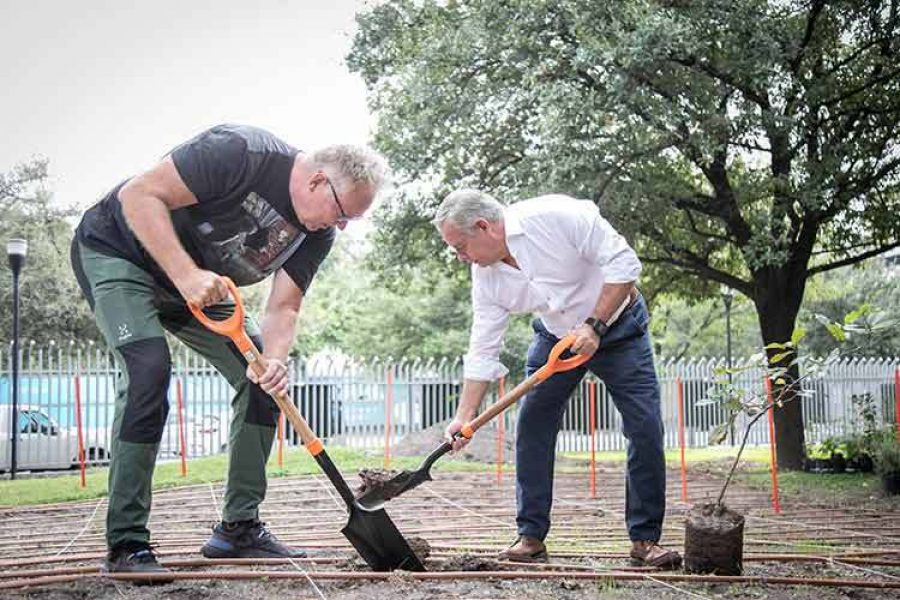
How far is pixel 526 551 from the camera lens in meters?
3.01

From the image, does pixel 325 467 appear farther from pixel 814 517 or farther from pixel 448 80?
pixel 448 80

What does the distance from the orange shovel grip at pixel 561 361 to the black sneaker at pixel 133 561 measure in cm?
132

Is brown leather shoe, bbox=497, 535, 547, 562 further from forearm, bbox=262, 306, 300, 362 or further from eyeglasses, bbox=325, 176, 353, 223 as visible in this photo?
eyeglasses, bbox=325, 176, 353, 223

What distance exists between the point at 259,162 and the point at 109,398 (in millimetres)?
10247

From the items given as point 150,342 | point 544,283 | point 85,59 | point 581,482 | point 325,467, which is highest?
point 85,59

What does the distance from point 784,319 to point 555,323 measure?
6.77 meters

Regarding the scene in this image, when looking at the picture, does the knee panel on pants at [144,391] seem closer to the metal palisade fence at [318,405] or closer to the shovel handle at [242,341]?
the shovel handle at [242,341]

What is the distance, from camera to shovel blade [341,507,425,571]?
264 centimetres

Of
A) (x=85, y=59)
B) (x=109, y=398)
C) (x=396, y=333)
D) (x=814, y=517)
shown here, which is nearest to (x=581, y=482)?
(x=814, y=517)

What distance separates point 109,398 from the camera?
39.0 feet

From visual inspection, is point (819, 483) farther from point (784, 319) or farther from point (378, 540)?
point (378, 540)

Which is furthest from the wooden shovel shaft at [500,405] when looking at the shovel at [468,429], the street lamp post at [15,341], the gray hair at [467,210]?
the street lamp post at [15,341]

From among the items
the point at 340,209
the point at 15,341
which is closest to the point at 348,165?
the point at 340,209

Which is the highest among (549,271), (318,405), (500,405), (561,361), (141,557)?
(549,271)
